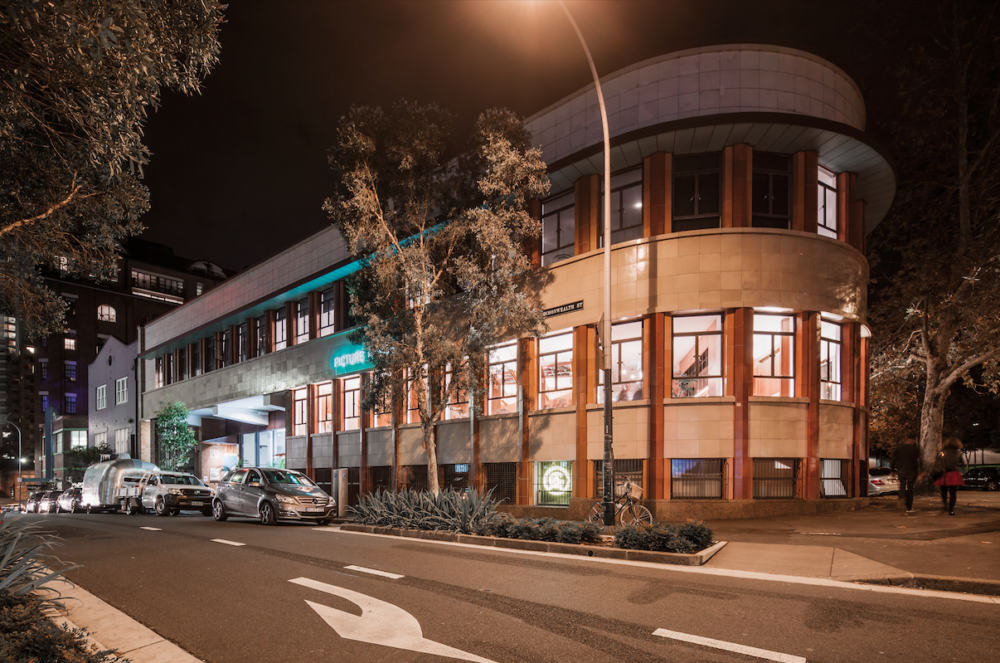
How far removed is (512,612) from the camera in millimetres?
6656

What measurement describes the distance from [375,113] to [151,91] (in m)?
10.8

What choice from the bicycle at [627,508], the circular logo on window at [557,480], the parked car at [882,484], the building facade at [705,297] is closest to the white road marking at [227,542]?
the bicycle at [627,508]

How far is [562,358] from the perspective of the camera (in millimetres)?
20203

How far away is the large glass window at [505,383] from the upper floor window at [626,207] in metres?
5.02

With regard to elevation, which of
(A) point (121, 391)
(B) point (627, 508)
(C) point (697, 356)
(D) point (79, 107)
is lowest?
(B) point (627, 508)

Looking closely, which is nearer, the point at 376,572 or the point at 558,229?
the point at 376,572

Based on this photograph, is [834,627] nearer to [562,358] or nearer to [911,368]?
[562,358]

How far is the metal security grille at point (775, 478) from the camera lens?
16906 mm

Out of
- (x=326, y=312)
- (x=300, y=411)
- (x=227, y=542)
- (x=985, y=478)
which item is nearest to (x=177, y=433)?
(x=300, y=411)

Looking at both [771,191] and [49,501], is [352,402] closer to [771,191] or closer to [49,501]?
[49,501]

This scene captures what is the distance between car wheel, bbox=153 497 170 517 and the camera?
77.8 ft

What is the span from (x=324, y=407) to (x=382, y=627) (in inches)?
1027

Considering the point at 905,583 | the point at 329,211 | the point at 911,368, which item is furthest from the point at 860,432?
the point at 329,211

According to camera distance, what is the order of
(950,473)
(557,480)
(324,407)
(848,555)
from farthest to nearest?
(324,407), (557,480), (950,473), (848,555)
